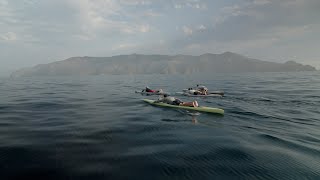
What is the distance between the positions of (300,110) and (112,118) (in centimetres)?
2216

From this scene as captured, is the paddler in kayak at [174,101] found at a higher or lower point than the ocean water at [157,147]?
higher

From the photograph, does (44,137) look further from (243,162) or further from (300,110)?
(300,110)

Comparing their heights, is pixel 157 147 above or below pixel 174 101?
below

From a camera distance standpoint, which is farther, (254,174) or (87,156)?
(87,156)

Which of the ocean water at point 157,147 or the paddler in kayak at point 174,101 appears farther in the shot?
the paddler in kayak at point 174,101

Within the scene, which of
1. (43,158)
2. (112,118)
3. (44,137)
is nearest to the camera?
(43,158)

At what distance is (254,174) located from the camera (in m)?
10.7

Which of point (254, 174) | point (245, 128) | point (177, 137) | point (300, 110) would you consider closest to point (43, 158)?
point (177, 137)

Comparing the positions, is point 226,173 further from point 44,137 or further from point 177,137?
point 44,137

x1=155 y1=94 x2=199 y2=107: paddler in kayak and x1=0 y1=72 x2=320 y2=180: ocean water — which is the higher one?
x1=155 y1=94 x2=199 y2=107: paddler in kayak

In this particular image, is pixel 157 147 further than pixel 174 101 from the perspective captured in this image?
No

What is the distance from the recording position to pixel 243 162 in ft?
39.3

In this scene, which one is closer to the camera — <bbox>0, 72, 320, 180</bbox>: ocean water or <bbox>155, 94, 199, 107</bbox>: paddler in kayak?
<bbox>0, 72, 320, 180</bbox>: ocean water

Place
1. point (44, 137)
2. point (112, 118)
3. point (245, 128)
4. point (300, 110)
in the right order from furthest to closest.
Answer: point (300, 110) → point (112, 118) → point (245, 128) → point (44, 137)
